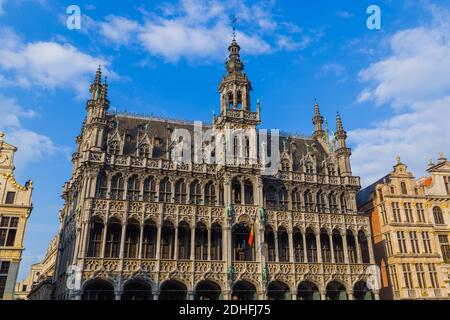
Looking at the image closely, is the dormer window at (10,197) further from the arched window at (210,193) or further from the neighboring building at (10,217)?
the arched window at (210,193)

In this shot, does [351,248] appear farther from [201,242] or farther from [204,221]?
[204,221]

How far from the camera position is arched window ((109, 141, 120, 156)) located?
41.3 m

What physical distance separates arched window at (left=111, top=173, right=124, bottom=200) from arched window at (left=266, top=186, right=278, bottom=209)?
1562cm

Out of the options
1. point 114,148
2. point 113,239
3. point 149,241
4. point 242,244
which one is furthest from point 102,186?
point 242,244

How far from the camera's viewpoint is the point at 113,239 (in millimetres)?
37500

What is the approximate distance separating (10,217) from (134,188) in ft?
39.9

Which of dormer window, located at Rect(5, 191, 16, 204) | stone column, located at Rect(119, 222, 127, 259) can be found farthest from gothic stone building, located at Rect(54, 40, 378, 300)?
dormer window, located at Rect(5, 191, 16, 204)

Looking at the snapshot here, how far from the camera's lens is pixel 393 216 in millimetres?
47594

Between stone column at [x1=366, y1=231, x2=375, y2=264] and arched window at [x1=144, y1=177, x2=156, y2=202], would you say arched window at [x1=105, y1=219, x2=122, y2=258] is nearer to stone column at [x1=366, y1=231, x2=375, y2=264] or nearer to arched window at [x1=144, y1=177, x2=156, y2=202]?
arched window at [x1=144, y1=177, x2=156, y2=202]

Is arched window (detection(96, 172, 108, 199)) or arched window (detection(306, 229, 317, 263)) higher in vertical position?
arched window (detection(96, 172, 108, 199))

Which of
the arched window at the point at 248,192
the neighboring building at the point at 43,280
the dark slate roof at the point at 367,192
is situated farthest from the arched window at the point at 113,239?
the dark slate roof at the point at 367,192

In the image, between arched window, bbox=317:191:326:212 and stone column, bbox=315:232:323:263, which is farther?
arched window, bbox=317:191:326:212
